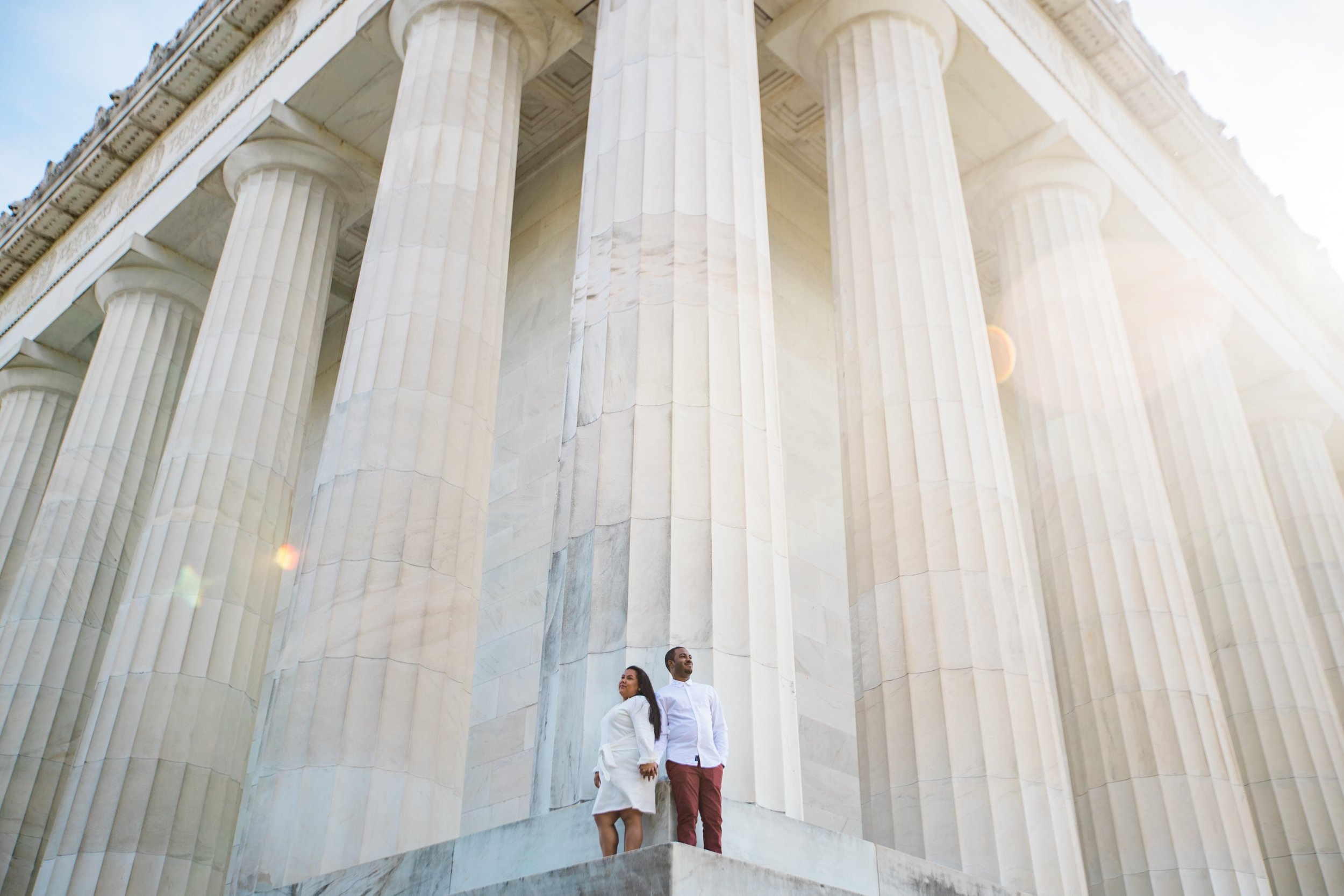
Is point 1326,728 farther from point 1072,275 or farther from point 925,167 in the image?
point 925,167

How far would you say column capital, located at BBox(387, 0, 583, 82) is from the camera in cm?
2367

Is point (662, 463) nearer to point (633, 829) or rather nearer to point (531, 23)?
point (633, 829)

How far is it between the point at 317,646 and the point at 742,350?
302 inches

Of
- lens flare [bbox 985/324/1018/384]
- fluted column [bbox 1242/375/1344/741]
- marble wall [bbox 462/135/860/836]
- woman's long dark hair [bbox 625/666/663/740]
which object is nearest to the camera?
woman's long dark hair [bbox 625/666/663/740]

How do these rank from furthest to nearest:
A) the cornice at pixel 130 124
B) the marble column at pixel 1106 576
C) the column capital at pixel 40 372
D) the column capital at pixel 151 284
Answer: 1. the column capital at pixel 40 372
2. the column capital at pixel 151 284
3. the cornice at pixel 130 124
4. the marble column at pixel 1106 576

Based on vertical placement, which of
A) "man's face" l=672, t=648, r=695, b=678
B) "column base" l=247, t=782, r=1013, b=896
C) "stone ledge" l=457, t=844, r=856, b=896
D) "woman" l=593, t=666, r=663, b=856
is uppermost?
"man's face" l=672, t=648, r=695, b=678

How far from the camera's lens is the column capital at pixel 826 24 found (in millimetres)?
24062

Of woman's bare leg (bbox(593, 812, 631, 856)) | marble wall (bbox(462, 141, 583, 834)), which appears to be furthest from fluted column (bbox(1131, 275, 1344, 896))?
woman's bare leg (bbox(593, 812, 631, 856))

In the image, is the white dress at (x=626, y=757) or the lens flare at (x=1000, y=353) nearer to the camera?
the white dress at (x=626, y=757)

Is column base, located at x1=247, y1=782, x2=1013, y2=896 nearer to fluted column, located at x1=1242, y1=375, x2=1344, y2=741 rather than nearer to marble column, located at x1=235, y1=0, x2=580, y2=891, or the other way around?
marble column, located at x1=235, y1=0, x2=580, y2=891

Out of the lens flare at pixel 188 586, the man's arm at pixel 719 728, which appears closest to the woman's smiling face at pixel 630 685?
the man's arm at pixel 719 728

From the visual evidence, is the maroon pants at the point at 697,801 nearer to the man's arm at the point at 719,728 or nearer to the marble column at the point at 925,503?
the man's arm at the point at 719,728

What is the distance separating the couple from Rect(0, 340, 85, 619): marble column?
30088 millimetres

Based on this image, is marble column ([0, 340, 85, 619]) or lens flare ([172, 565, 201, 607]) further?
marble column ([0, 340, 85, 619])
